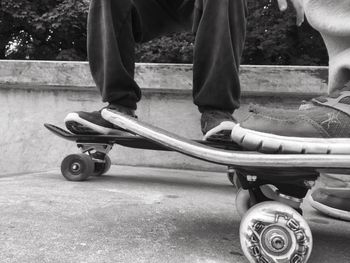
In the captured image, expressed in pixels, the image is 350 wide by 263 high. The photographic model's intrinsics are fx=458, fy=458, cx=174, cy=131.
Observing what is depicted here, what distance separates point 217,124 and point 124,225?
0.56m

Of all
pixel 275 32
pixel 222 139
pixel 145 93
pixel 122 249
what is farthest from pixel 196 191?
pixel 275 32

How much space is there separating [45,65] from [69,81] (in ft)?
0.58

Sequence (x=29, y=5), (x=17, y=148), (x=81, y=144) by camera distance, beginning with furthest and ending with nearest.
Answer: (x=29, y=5)
(x=17, y=148)
(x=81, y=144)

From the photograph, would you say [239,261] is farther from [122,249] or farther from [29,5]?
[29,5]

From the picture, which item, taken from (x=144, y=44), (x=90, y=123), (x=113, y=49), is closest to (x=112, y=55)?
(x=113, y=49)

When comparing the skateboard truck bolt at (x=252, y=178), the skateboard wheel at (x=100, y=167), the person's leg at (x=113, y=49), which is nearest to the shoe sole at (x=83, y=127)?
the person's leg at (x=113, y=49)

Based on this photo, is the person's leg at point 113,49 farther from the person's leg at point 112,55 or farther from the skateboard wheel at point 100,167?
the skateboard wheel at point 100,167

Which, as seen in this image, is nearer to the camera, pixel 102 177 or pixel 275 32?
pixel 102 177

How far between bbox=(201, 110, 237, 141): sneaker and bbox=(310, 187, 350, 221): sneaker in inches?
13.6

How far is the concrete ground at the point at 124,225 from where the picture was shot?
0.97 metres

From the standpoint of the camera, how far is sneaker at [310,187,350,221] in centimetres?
138

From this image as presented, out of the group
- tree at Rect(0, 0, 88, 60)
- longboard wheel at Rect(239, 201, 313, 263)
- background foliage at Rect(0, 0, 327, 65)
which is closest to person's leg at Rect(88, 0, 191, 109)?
longboard wheel at Rect(239, 201, 313, 263)

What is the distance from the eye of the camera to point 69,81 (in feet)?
8.92

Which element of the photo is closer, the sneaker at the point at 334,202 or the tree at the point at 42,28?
the sneaker at the point at 334,202
